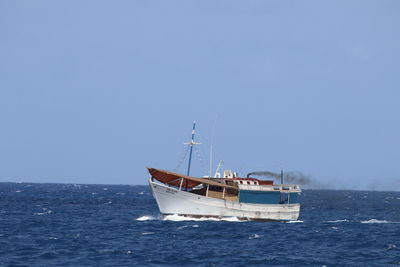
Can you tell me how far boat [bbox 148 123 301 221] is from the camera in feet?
209

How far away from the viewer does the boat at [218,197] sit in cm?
6359

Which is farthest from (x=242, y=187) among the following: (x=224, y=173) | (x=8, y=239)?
(x=8, y=239)

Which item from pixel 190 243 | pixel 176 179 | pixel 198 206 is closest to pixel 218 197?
pixel 198 206

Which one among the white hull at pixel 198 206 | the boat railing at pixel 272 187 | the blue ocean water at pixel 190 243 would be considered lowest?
the blue ocean water at pixel 190 243

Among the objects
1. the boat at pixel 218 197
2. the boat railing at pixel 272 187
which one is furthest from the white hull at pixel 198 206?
the boat railing at pixel 272 187

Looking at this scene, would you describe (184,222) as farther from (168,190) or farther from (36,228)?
(36,228)

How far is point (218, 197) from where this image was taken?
64.2 meters

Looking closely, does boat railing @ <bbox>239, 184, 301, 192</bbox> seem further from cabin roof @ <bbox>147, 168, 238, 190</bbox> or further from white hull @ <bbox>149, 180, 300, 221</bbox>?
white hull @ <bbox>149, 180, 300, 221</bbox>

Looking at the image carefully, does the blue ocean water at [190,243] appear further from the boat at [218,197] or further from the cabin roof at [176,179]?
the cabin roof at [176,179]

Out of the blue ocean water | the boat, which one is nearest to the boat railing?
the boat

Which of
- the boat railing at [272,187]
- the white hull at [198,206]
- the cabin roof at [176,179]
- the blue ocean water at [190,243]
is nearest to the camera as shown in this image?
the blue ocean water at [190,243]

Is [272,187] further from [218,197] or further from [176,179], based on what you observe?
[176,179]

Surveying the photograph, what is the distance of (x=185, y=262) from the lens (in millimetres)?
38375

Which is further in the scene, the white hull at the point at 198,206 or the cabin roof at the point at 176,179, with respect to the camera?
the cabin roof at the point at 176,179
